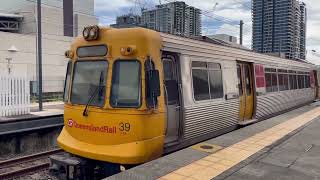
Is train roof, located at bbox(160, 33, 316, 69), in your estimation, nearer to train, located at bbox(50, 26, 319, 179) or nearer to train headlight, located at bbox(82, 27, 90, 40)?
train, located at bbox(50, 26, 319, 179)

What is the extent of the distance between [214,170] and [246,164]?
771mm

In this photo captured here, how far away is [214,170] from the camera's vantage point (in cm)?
600

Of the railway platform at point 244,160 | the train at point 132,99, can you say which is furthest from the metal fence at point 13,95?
the railway platform at point 244,160

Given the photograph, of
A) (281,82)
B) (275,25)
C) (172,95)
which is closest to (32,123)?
(172,95)

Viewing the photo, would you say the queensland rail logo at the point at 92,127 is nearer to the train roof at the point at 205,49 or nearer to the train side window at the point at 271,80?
the train roof at the point at 205,49

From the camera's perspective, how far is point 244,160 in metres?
6.67

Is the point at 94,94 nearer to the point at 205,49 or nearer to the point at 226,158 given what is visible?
the point at 226,158

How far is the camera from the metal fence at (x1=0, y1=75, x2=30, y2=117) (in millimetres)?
17578

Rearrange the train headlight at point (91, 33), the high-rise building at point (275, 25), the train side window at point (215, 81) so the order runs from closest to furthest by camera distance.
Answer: the train headlight at point (91, 33) → the train side window at point (215, 81) → the high-rise building at point (275, 25)

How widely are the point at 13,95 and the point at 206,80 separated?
12.3 m

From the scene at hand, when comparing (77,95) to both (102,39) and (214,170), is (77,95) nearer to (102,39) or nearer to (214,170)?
(102,39)

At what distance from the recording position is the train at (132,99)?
6477 millimetres

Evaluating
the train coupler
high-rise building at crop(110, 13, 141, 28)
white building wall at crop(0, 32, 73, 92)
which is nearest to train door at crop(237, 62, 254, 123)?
high-rise building at crop(110, 13, 141, 28)

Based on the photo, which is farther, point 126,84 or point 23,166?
point 23,166
